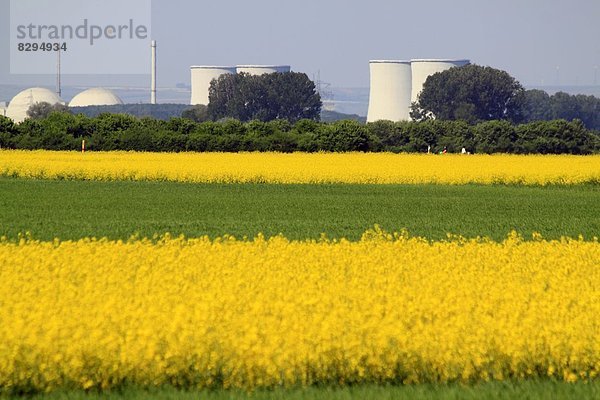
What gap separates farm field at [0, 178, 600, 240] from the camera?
22.3 meters

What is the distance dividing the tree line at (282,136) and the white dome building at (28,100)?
10591cm

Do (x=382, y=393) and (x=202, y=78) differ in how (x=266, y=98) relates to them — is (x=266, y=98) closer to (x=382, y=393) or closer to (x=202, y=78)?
(x=202, y=78)

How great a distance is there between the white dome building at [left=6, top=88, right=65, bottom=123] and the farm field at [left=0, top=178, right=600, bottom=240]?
136 metres

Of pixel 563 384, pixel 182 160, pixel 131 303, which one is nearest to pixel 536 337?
pixel 563 384

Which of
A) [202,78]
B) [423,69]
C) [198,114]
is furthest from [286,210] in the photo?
[202,78]

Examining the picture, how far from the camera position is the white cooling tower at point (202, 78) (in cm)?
16625

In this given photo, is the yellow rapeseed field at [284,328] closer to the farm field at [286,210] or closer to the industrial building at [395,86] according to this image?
the farm field at [286,210]

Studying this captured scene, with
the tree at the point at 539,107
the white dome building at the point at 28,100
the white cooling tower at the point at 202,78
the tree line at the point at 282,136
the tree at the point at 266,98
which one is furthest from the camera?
the tree at the point at 539,107

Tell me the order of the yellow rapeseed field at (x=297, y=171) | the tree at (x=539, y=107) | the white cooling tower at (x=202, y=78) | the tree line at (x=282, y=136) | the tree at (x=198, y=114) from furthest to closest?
the tree at (x=539, y=107), the white cooling tower at (x=202, y=78), the tree at (x=198, y=114), the tree line at (x=282, y=136), the yellow rapeseed field at (x=297, y=171)

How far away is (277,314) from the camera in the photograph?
31.7ft

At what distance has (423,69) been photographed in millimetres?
140125

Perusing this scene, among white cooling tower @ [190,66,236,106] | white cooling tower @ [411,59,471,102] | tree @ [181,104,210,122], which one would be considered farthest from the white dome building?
white cooling tower @ [411,59,471,102]

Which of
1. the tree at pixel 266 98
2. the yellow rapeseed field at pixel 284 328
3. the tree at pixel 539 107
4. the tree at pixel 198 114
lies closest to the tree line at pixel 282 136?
the yellow rapeseed field at pixel 284 328

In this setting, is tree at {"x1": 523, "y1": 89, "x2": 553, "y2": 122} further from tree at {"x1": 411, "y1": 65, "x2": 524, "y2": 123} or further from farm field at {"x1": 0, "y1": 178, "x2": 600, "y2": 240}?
farm field at {"x1": 0, "y1": 178, "x2": 600, "y2": 240}
